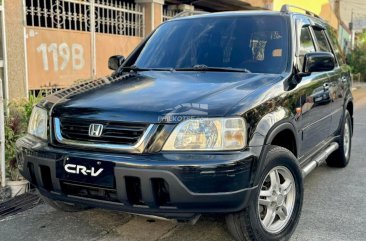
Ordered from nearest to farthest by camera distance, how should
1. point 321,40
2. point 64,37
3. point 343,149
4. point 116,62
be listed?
point 116,62, point 321,40, point 343,149, point 64,37

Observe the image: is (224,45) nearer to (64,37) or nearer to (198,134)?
(198,134)

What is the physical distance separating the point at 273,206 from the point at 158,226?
1004 mm

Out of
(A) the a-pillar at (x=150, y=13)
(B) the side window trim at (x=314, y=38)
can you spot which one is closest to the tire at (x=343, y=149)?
(B) the side window trim at (x=314, y=38)

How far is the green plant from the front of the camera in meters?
4.50

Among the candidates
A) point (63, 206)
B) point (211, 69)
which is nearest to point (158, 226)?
point (63, 206)

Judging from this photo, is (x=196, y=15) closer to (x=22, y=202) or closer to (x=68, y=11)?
(x=22, y=202)

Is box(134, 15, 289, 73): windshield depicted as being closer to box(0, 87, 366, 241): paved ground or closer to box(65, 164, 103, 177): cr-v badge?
box(0, 87, 366, 241): paved ground

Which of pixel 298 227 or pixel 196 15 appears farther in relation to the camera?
pixel 196 15

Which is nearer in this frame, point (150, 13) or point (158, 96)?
point (158, 96)

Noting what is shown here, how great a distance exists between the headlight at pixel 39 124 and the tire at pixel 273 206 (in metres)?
1.47

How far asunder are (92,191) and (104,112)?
538 millimetres

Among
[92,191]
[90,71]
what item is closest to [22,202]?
[92,191]

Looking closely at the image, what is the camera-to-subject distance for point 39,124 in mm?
3334

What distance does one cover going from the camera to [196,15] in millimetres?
4625
